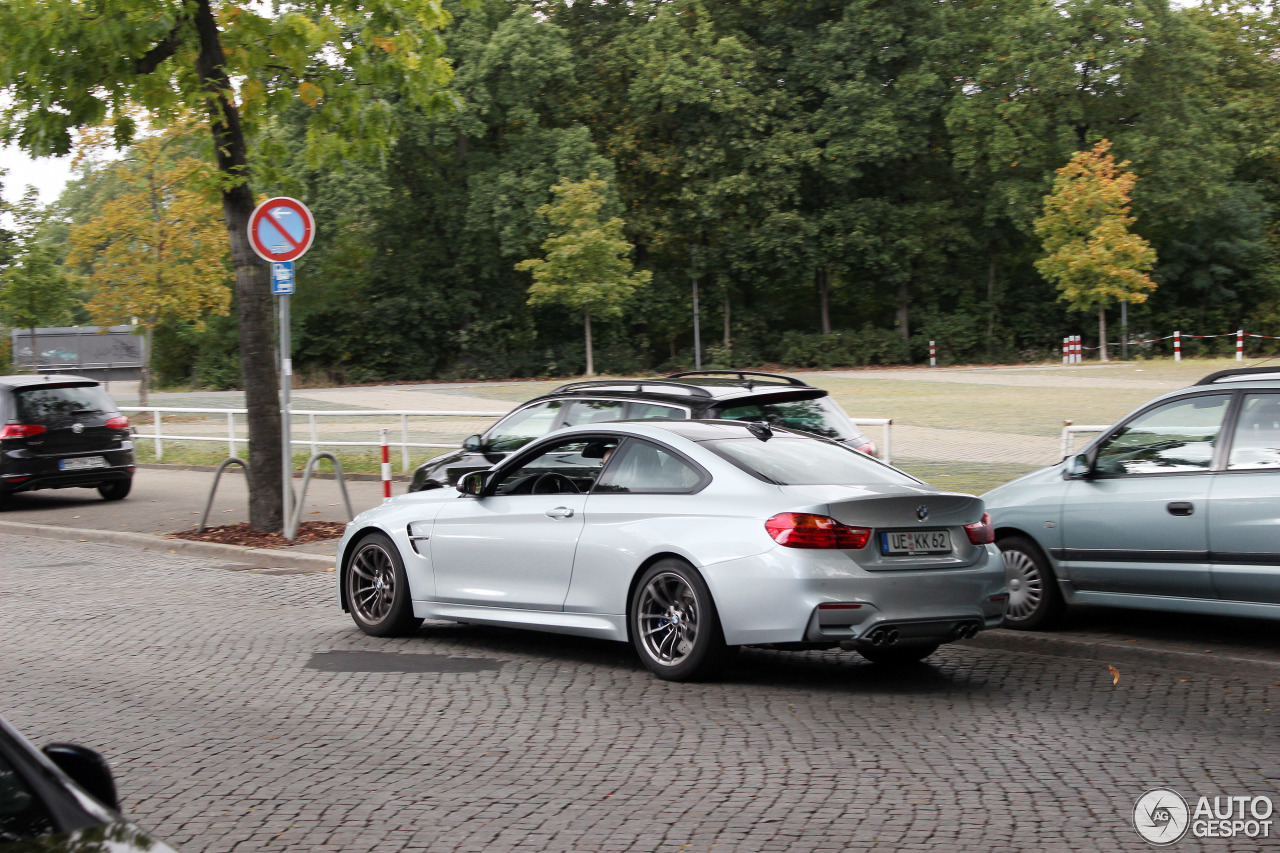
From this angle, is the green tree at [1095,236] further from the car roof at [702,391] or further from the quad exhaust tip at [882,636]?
the quad exhaust tip at [882,636]

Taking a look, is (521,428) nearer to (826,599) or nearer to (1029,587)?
(1029,587)

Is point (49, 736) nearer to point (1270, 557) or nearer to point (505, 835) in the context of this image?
point (505, 835)

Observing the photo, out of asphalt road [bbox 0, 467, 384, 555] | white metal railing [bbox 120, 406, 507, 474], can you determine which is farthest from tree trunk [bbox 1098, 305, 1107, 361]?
asphalt road [bbox 0, 467, 384, 555]

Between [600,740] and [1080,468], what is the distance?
158 inches

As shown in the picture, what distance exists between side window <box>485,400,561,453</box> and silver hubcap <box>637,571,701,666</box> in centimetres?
454

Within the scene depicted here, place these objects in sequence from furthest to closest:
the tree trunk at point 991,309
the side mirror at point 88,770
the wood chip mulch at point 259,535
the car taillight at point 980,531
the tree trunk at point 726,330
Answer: the tree trunk at point 726,330
the tree trunk at point 991,309
the wood chip mulch at point 259,535
the car taillight at point 980,531
the side mirror at point 88,770

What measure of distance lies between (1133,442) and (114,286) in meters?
33.4

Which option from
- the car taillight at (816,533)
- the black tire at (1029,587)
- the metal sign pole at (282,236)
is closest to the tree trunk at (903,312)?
the metal sign pole at (282,236)

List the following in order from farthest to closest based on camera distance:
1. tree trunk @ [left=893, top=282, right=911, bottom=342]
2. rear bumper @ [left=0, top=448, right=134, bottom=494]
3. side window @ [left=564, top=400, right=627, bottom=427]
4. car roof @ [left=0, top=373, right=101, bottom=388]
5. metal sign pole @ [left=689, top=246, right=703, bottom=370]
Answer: tree trunk @ [left=893, top=282, right=911, bottom=342] → metal sign pole @ [left=689, top=246, right=703, bottom=370] → car roof @ [left=0, top=373, right=101, bottom=388] → rear bumper @ [left=0, top=448, right=134, bottom=494] → side window @ [left=564, top=400, right=627, bottom=427]

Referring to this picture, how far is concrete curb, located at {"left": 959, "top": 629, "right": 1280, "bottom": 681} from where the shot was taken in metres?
7.06

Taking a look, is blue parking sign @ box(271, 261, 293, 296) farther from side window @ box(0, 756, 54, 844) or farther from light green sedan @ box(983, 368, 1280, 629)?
side window @ box(0, 756, 54, 844)

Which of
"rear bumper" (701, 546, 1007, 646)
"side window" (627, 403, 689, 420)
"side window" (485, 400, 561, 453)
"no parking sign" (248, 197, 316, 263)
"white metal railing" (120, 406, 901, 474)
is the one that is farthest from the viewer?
"white metal railing" (120, 406, 901, 474)

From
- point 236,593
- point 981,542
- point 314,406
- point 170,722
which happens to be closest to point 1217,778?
point 981,542

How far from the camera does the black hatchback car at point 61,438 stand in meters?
16.7
